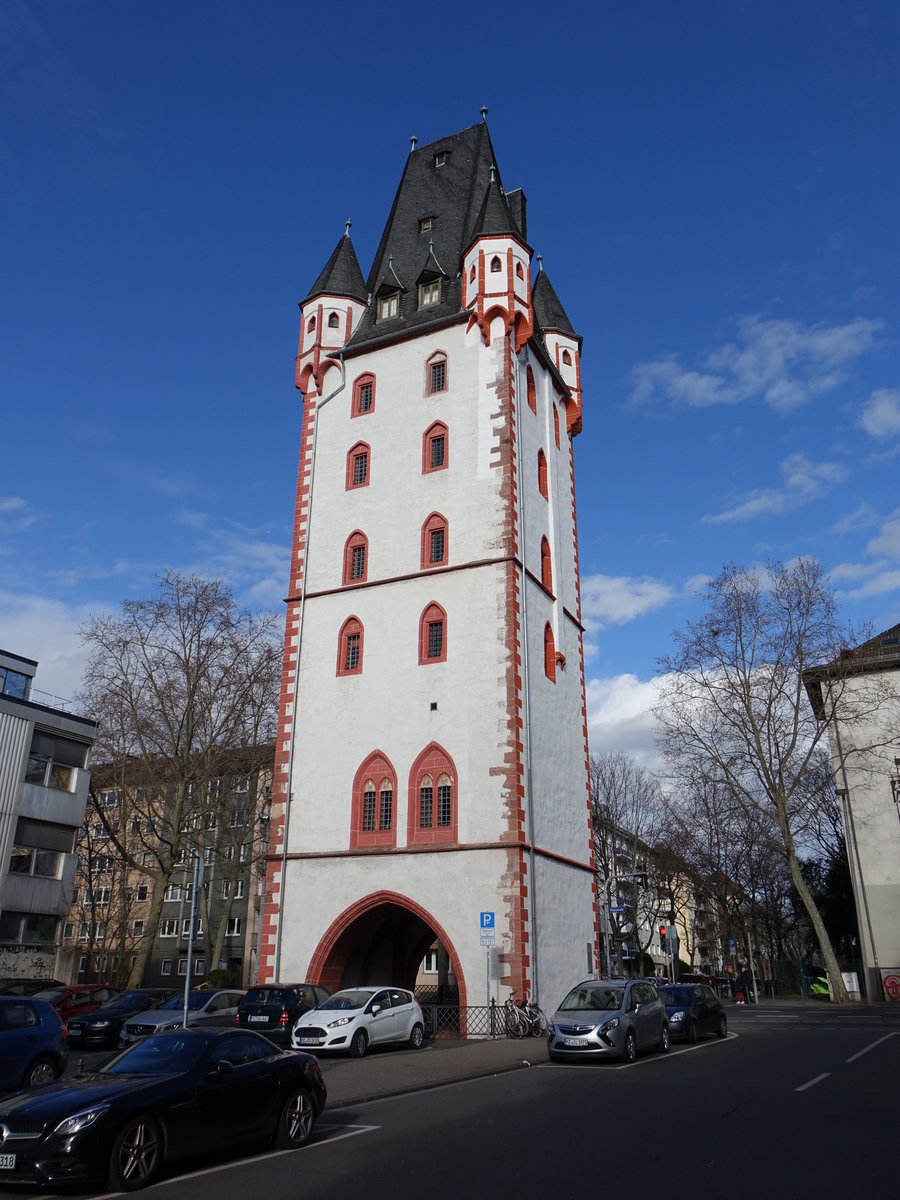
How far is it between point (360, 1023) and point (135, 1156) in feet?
36.7

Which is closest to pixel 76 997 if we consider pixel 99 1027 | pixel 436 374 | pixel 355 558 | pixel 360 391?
pixel 99 1027

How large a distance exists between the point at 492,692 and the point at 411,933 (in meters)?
8.43

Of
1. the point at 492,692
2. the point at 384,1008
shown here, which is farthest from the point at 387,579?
the point at 384,1008

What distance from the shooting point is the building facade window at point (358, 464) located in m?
30.7

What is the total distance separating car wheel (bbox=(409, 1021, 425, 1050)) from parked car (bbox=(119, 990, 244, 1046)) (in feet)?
11.9

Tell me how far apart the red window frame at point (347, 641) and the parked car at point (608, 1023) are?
1220 cm

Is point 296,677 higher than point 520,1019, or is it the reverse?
point 296,677

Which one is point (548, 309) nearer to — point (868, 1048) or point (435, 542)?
point (435, 542)

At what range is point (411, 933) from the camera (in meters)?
29.1

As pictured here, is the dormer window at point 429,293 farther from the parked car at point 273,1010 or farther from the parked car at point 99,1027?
the parked car at point 99,1027

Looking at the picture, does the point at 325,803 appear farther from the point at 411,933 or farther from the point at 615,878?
the point at 615,878

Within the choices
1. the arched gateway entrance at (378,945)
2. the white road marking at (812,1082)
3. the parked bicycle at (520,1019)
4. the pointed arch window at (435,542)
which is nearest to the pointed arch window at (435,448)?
the pointed arch window at (435,542)

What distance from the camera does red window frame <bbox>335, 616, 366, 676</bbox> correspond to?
2817 centimetres

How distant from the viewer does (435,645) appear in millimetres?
27172
